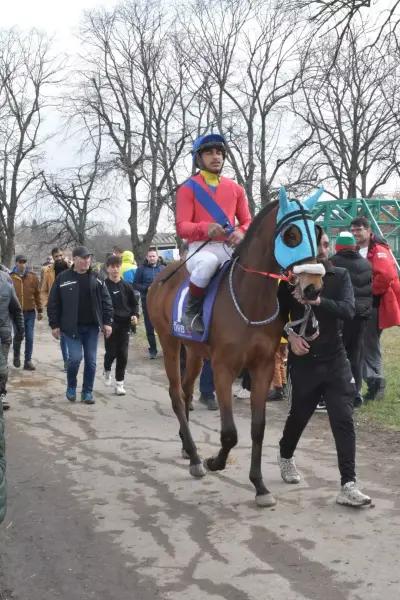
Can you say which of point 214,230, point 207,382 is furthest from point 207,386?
point 214,230

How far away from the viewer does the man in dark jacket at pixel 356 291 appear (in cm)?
701

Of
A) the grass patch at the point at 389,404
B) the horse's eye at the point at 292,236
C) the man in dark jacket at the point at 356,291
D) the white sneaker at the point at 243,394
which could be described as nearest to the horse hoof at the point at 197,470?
the horse's eye at the point at 292,236

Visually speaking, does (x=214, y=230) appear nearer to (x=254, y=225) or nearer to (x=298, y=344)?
(x=254, y=225)

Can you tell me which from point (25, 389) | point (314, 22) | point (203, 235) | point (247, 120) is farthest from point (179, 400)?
point (247, 120)

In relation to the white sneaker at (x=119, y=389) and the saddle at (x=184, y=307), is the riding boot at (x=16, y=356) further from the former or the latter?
the saddle at (x=184, y=307)

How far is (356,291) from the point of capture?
23.5 feet

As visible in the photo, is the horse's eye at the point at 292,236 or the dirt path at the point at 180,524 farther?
the horse's eye at the point at 292,236

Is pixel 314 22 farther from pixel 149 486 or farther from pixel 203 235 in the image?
pixel 149 486

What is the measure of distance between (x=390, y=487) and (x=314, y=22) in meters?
6.09

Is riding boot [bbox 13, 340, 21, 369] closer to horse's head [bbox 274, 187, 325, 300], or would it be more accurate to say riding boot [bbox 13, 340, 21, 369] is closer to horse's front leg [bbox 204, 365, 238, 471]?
horse's front leg [bbox 204, 365, 238, 471]

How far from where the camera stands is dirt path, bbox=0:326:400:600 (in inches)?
137

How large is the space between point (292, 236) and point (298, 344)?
834 mm

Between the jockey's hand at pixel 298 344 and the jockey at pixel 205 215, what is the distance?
81cm

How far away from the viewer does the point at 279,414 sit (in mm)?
7758
